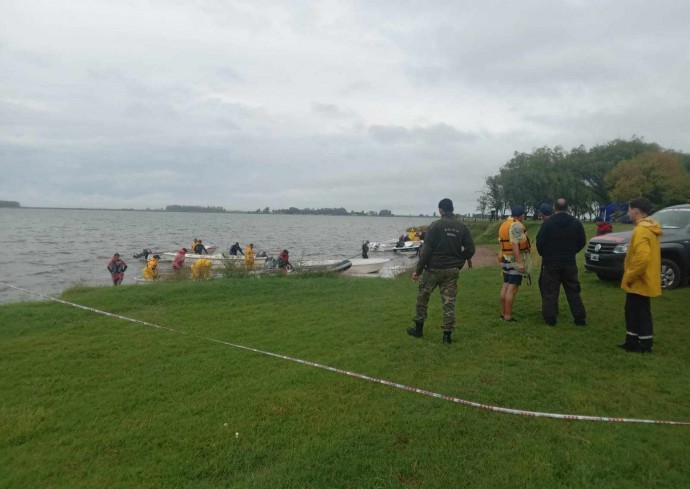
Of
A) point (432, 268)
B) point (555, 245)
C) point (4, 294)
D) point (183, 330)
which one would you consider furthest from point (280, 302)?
point (4, 294)

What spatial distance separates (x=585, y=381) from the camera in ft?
15.9

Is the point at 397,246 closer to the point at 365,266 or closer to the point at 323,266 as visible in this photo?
the point at 365,266

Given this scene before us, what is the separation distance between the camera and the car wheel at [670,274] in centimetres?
917

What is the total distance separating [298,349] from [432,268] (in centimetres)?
215

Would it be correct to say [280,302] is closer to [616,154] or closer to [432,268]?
[432,268]

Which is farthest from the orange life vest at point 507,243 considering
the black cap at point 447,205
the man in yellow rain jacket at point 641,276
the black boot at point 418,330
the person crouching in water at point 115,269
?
the person crouching in water at point 115,269

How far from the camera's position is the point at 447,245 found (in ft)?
20.5

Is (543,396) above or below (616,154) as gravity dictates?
below

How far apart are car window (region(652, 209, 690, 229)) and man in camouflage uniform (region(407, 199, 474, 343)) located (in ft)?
20.2

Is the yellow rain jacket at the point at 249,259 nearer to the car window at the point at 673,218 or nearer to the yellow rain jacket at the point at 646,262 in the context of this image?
the car window at the point at 673,218

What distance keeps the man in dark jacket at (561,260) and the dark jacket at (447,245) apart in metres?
1.55

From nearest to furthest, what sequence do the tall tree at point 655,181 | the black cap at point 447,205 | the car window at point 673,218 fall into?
1. the black cap at point 447,205
2. the car window at point 673,218
3. the tall tree at point 655,181

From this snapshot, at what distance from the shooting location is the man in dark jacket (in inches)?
274

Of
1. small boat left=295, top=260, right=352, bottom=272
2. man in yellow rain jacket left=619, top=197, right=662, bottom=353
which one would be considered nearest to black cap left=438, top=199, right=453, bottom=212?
man in yellow rain jacket left=619, top=197, right=662, bottom=353
